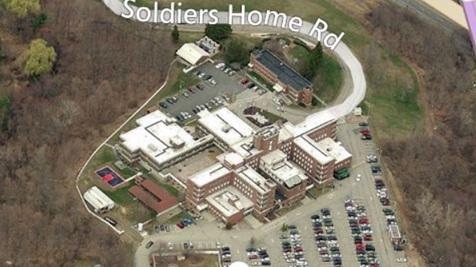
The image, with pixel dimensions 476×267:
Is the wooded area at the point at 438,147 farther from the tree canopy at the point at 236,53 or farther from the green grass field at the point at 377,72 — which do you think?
the tree canopy at the point at 236,53

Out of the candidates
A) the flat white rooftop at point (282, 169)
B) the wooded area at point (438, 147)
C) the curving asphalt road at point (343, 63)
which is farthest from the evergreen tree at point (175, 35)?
the wooded area at point (438, 147)

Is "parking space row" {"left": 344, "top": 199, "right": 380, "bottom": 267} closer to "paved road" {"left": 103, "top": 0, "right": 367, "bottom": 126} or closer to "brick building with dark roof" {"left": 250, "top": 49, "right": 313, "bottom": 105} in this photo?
"paved road" {"left": 103, "top": 0, "right": 367, "bottom": 126}

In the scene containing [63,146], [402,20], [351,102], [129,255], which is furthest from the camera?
[402,20]

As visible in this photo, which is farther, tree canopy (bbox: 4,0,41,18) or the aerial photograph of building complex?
tree canopy (bbox: 4,0,41,18)

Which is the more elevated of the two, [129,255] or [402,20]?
[402,20]

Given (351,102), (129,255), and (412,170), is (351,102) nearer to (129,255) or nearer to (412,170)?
(412,170)

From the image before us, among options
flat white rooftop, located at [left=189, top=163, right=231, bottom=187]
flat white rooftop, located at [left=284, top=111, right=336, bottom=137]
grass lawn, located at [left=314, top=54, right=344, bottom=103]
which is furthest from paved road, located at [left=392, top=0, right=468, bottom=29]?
flat white rooftop, located at [left=189, top=163, right=231, bottom=187]

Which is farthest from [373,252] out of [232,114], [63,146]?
[63,146]
